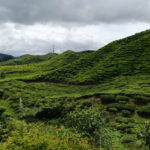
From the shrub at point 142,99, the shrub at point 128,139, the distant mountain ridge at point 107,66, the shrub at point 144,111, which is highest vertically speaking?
the distant mountain ridge at point 107,66

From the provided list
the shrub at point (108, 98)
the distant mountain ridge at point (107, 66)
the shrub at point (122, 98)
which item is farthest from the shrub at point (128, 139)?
the distant mountain ridge at point (107, 66)

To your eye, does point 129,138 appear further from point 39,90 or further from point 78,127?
point 39,90

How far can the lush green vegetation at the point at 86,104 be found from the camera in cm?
2612

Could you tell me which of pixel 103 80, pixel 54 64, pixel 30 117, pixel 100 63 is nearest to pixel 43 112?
pixel 30 117

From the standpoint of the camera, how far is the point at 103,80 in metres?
95.5

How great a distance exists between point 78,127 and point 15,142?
1877 cm

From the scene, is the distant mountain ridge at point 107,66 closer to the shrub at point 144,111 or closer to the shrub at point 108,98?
the shrub at point 108,98

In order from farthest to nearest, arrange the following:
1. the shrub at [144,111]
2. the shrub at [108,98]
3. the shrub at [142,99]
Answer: the shrub at [108,98]
the shrub at [142,99]
the shrub at [144,111]

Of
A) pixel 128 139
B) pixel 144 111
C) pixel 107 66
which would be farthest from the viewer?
pixel 107 66

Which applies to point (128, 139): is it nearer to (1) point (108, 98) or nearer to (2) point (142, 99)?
(2) point (142, 99)

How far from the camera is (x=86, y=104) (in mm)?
63469

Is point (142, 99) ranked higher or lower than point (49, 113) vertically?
higher

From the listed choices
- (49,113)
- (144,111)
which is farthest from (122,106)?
(49,113)

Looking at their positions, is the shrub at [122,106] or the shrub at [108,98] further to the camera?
the shrub at [108,98]
